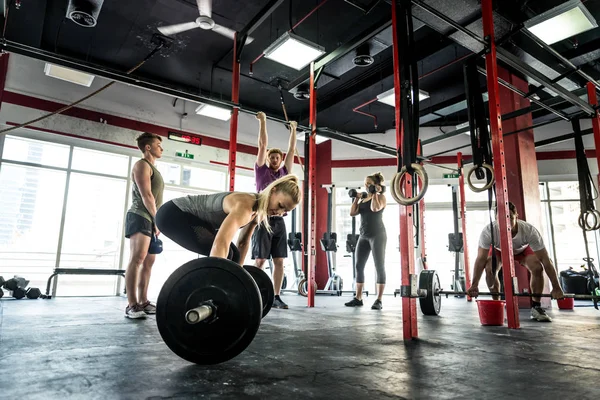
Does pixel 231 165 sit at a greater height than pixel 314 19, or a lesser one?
lesser

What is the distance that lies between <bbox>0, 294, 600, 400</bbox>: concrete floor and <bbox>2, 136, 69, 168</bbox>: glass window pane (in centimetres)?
511

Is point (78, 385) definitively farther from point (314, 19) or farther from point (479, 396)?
point (314, 19)

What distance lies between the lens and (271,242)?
352 cm

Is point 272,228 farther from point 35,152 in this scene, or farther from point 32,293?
point 35,152

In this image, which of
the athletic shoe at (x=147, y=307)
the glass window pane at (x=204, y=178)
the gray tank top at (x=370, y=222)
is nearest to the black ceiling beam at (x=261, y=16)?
the gray tank top at (x=370, y=222)

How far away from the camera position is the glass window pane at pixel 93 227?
6508 millimetres

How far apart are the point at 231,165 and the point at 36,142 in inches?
185

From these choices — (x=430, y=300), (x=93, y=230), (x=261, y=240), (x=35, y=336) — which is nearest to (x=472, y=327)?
(x=430, y=300)

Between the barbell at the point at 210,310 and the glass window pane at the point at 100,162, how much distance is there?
637 cm

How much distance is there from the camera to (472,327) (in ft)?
8.02

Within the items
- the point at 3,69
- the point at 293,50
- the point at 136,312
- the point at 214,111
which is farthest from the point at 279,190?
the point at 3,69

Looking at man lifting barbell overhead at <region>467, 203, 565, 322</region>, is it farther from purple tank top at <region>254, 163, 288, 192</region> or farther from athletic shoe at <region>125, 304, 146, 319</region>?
athletic shoe at <region>125, 304, 146, 319</region>

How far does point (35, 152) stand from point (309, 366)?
6791 mm

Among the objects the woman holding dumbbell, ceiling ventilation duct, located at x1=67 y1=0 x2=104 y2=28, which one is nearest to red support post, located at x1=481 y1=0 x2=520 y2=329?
the woman holding dumbbell
